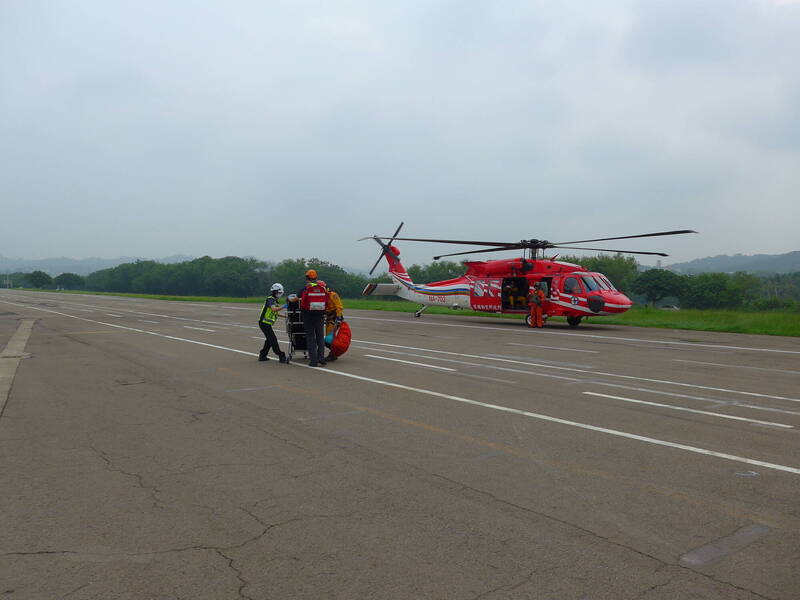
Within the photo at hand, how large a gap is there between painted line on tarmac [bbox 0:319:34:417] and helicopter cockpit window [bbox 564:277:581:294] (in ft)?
56.9

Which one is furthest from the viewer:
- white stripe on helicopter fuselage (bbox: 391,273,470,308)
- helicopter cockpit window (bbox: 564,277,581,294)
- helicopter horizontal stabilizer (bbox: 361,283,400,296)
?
helicopter horizontal stabilizer (bbox: 361,283,400,296)

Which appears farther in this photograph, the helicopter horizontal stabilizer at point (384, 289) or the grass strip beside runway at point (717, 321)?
the helicopter horizontal stabilizer at point (384, 289)

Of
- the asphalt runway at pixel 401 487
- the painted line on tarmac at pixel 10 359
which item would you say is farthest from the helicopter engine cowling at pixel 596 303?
the painted line on tarmac at pixel 10 359

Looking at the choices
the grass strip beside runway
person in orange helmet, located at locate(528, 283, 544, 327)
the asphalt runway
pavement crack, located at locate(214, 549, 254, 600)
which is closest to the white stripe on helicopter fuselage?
person in orange helmet, located at locate(528, 283, 544, 327)

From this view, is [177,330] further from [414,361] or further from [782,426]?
[782,426]

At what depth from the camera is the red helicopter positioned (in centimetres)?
2097

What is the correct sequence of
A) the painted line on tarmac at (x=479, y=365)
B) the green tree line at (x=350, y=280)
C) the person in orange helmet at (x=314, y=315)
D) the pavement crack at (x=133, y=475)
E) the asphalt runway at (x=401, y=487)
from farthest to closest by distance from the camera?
the green tree line at (x=350, y=280) → the person in orange helmet at (x=314, y=315) → the painted line on tarmac at (x=479, y=365) → the pavement crack at (x=133, y=475) → the asphalt runway at (x=401, y=487)

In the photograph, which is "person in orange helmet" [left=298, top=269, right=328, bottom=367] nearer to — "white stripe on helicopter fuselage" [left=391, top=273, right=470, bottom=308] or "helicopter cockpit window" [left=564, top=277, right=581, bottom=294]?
"helicopter cockpit window" [left=564, top=277, right=581, bottom=294]

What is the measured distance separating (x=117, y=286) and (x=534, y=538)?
601 ft

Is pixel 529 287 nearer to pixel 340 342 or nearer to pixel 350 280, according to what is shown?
pixel 340 342

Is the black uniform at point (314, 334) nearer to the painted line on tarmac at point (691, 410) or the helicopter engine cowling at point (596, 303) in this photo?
the painted line on tarmac at point (691, 410)

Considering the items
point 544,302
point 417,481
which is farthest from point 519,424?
point 544,302

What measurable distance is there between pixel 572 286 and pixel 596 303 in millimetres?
1269

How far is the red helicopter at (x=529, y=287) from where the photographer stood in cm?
2097
